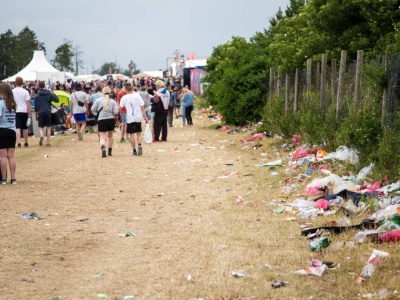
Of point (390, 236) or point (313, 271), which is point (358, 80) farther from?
point (313, 271)

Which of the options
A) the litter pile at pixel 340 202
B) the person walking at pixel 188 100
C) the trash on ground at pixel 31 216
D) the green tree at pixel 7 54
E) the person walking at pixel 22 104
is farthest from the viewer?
the green tree at pixel 7 54

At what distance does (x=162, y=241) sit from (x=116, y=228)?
118 cm

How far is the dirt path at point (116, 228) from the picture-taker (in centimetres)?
782

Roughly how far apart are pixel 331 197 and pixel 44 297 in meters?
5.27

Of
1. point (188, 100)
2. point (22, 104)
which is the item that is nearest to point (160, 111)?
point (22, 104)

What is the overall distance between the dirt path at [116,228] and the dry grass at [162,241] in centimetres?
1

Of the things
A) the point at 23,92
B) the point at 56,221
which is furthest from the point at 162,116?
the point at 56,221

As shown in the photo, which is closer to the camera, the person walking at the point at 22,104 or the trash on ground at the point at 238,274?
the trash on ground at the point at 238,274

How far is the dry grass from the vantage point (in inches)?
298

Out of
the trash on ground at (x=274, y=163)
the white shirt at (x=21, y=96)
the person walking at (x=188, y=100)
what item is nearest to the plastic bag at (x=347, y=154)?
the trash on ground at (x=274, y=163)

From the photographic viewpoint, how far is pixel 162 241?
9.95m

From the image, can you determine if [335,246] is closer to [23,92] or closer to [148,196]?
[148,196]

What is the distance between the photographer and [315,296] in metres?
7.12

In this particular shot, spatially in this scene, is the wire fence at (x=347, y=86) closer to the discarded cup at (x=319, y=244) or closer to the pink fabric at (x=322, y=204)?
the pink fabric at (x=322, y=204)
